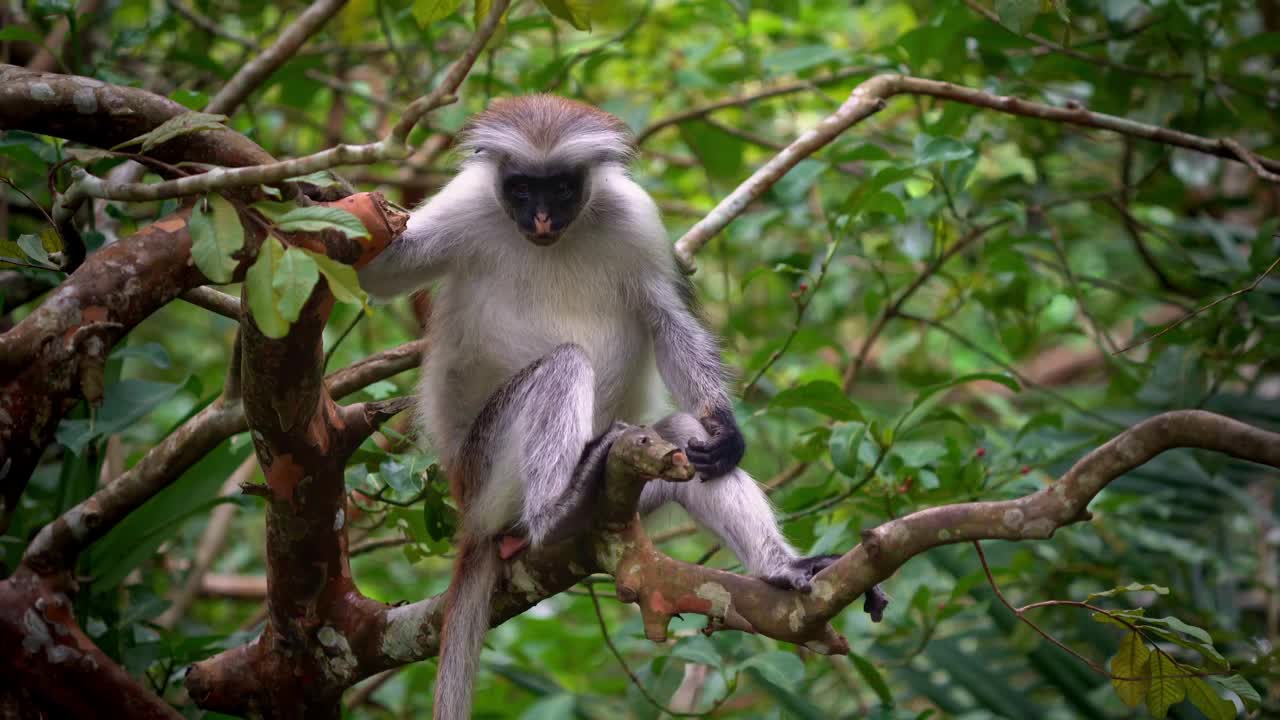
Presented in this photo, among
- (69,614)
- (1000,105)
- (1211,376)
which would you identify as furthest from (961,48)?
(69,614)

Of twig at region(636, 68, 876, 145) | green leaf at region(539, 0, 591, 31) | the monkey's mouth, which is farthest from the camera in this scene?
twig at region(636, 68, 876, 145)

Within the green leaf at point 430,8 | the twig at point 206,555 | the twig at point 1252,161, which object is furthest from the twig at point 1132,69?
the twig at point 206,555

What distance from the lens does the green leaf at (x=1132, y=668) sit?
8.96 ft

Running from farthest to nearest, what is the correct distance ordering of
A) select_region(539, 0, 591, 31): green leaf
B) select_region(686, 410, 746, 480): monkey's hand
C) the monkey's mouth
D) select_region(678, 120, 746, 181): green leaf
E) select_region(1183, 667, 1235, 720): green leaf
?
select_region(678, 120, 746, 181): green leaf, the monkey's mouth, select_region(686, 410, 746, 480): monkey's hand, select_region(539, 0, 591, 31): green leaf, select_region(1183, 667, 1235, 720): green leaf

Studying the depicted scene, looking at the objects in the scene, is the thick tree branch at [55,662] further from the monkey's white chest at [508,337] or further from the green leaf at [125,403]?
the monkey's white chest at [508,337]

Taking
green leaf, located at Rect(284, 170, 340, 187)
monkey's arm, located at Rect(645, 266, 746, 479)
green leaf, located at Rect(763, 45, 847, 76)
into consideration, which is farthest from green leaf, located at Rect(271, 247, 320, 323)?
green leaf, located at Rect(763, 45, 847, 76)

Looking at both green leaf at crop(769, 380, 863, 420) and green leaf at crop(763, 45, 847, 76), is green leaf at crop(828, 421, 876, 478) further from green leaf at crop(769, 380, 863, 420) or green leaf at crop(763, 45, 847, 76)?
green leaf at crop(763, 45, 847, 76)

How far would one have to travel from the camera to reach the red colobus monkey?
139 inches

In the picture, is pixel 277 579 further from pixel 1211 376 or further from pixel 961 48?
pixel 1211 376

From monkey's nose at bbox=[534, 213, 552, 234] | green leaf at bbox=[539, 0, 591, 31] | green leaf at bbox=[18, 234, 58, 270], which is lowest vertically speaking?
monkey's nose at bbox=[534, 213, 552, 234]

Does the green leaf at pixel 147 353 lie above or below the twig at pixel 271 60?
below

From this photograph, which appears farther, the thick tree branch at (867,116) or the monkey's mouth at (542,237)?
the thick tree branch at (867,116)

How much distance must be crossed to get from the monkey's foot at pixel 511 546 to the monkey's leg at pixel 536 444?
0.03 metres

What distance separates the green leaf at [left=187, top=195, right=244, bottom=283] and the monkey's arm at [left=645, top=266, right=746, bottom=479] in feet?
6.63
